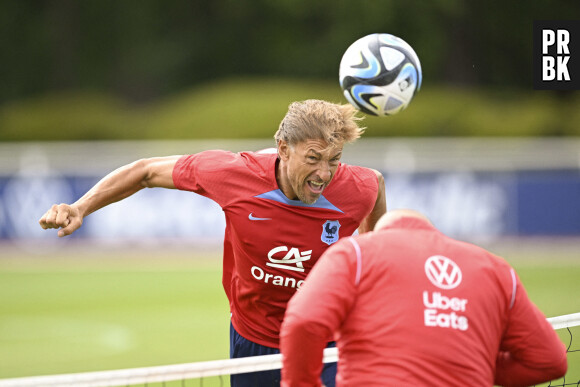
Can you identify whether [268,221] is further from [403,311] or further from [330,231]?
[403,311]

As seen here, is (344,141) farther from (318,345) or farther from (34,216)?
(34,216)

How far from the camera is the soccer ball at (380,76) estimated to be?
26.0 ft

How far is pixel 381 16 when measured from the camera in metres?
34.9

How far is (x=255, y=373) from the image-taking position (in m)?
6.50

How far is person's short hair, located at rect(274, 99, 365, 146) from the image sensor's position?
6016 mm

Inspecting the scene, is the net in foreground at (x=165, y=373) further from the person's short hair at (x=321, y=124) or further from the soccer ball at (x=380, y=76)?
the soccer ball at (x=380, y=76)

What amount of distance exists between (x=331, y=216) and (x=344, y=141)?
704mm

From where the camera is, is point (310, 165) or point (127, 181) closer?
point (310, 165)

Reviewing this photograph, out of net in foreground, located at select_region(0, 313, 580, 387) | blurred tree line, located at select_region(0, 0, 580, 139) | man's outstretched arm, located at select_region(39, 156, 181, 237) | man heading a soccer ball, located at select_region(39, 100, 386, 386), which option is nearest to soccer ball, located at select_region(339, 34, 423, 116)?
man heading a soccer ball, located at select_region(39, 100, 386, 386)

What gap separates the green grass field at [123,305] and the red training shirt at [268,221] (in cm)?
408

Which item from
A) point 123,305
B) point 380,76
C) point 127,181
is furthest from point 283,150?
point 123,305

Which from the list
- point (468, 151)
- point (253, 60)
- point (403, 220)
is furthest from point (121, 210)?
point (253, 60)

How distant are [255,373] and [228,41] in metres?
34.5

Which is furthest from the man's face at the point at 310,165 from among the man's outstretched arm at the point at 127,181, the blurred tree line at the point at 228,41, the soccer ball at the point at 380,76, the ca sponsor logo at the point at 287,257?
the blurred tree line at the point at 228,41
